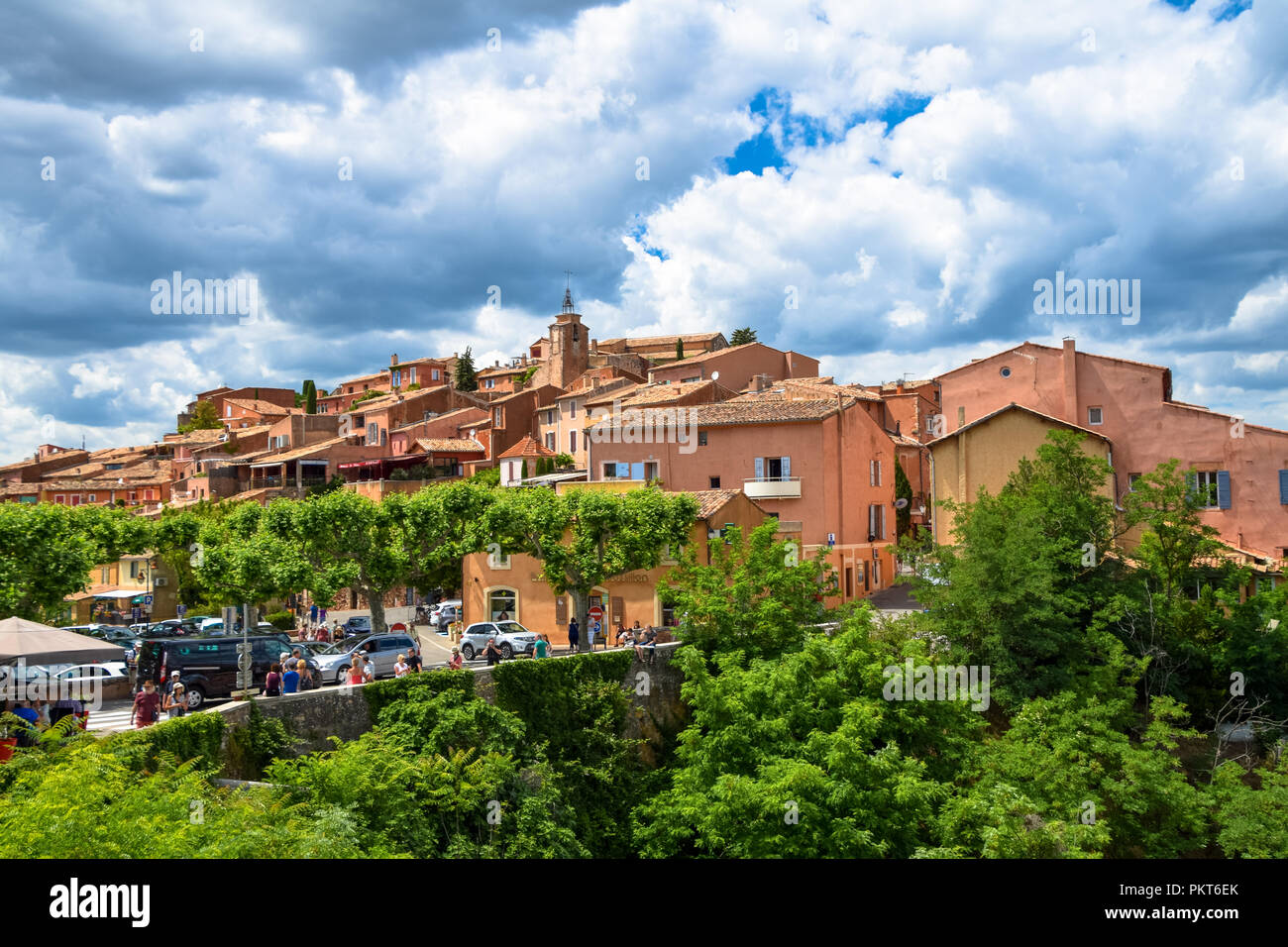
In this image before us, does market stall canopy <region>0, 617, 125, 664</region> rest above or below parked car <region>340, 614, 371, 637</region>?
above

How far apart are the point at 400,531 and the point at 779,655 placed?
1579 centimetres

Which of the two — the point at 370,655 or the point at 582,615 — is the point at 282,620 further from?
the point at 370,655

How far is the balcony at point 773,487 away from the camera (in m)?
43.1

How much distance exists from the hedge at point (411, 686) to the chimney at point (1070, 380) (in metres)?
27.1

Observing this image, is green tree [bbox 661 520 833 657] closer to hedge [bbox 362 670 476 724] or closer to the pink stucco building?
hedge [bbox 362 670 476 724]

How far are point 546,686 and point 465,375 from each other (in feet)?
233

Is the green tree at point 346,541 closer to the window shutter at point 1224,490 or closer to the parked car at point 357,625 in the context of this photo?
the parked car at point 357,625

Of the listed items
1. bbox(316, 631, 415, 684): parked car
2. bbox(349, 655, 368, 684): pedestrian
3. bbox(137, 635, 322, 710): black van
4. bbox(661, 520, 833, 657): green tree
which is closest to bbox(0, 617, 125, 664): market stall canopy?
bbox(137, 635, 322, 710): black van

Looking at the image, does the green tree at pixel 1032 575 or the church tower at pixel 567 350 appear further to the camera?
the church tower at pixel 567 350

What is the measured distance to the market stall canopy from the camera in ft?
56.5

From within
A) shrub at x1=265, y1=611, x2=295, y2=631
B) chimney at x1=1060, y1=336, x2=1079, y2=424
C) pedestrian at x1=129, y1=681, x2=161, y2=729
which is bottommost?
shrub at x1=265, y1=611, x2=295, y2=631

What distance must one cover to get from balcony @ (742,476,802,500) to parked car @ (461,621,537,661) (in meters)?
12.4

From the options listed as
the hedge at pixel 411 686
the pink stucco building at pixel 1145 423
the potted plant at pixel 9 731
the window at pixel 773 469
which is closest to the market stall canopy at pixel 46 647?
the potted plant at pixel 9 731
